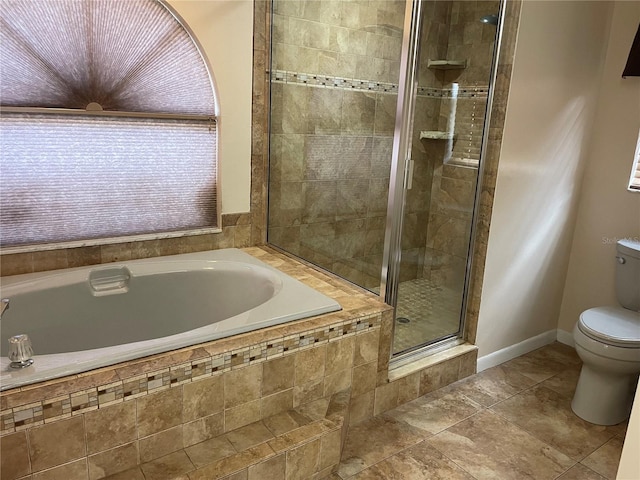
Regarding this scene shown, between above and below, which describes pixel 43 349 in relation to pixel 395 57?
below

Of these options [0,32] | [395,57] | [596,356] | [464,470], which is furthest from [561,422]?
[0,32]

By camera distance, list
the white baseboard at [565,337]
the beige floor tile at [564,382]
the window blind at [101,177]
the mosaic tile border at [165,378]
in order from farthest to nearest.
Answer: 1. the white baseboard at [565,337]
2. the beige floor tile at [564,382]
3. the window blind at [101,177]
4. the mosaic tile border at [165,378]

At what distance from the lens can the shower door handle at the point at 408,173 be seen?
2266 mm

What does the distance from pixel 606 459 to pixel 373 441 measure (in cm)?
101

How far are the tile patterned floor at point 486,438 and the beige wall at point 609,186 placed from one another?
29.1 inches

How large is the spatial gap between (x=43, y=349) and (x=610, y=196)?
3154mm

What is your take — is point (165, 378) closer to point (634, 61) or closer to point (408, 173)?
point (408, 173)

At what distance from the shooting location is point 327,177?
302 centimetres

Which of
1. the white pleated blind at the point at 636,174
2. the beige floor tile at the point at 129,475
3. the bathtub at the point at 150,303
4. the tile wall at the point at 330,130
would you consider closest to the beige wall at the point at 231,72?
the tile wall at the point at 330,130

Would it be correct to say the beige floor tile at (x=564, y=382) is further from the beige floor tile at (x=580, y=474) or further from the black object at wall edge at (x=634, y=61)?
the black object at wall edge at (x=634, y=61)

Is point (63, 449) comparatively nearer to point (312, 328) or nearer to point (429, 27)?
point (312, 328)

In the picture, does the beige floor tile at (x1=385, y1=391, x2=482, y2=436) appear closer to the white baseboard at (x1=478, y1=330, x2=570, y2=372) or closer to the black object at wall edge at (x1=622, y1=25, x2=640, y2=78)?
the white baseboard at (x1=478, y1=330, x2=570, y2=372)

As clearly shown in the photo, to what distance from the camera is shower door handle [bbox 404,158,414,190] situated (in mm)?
2266

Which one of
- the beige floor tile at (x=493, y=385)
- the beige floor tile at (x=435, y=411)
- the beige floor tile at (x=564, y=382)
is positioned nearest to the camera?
the beige floor tile at (x=435, y=411)
